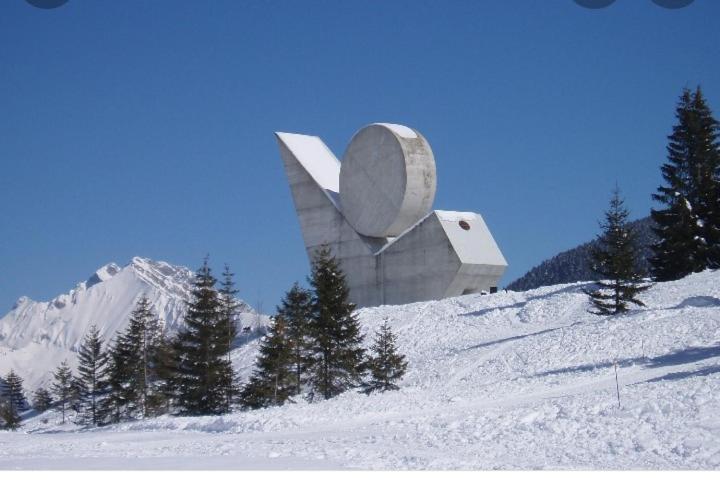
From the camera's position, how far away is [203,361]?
103ft

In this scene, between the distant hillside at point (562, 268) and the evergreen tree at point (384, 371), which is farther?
the distant hillside at point (562, 268)

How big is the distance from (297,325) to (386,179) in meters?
10.7

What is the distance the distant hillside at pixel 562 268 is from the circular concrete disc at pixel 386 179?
38021mm

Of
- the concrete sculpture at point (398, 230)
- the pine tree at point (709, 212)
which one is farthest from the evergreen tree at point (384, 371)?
the pine tree at point (709, 212)

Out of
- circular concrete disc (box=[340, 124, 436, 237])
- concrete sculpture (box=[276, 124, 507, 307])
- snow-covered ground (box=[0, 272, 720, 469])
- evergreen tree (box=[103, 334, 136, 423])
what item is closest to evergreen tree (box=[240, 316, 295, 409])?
snow-covered ground (box=[0, 272, 720, 469])

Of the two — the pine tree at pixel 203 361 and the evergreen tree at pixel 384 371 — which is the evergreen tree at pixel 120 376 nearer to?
A: the pine tree at pixel 203 361

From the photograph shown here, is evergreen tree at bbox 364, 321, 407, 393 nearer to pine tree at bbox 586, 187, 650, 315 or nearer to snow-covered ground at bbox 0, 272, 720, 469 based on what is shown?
snow-covered ground at bbox 0, 272, 720, 469

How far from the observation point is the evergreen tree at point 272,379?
1184 inches

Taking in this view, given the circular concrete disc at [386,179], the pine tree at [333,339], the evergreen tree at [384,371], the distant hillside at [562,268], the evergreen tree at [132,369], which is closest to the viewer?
the evergreen tree at [384,371]

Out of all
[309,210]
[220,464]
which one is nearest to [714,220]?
[309,210]

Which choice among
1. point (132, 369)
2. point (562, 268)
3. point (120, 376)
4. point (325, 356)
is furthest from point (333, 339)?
point (562, 268)

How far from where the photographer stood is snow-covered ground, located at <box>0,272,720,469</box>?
43.2 ft

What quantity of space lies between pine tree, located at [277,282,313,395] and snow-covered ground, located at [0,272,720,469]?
11.2ft

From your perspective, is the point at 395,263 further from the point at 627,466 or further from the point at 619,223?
the point at 627,466
